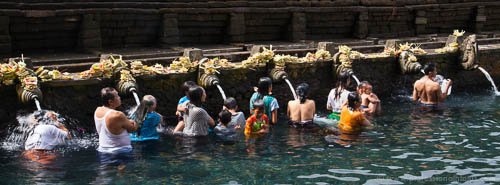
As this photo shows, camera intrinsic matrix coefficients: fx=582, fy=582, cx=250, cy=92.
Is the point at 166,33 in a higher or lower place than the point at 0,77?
higher

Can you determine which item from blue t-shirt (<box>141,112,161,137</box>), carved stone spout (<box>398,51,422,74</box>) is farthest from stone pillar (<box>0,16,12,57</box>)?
carved stone spout (<box>398,51,422,74</box>)

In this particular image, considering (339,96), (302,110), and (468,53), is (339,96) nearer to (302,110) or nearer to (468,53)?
(302,110)

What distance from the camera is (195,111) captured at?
34.2 ft

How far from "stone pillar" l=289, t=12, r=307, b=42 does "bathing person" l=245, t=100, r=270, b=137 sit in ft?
32.5

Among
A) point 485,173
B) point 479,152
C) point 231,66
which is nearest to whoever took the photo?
point 485,173

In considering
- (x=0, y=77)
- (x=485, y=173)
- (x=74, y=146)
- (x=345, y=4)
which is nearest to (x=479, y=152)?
(x=485, y=173)

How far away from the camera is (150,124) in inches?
407

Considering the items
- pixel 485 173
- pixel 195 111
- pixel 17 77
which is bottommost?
pixel 485 173

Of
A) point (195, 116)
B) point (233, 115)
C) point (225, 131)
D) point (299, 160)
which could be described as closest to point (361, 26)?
point (233, 115)

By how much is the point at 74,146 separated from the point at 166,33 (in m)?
7.91

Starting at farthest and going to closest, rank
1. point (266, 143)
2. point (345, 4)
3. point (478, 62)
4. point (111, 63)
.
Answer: point (345, 4), point (478, 62), point (111, 63), point (266, 143)

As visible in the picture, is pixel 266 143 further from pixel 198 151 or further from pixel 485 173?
pixel 485 173

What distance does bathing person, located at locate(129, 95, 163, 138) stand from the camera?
391 inches

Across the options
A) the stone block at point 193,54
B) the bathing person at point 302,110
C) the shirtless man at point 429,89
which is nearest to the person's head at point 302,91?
the bathing person at point 302,110
